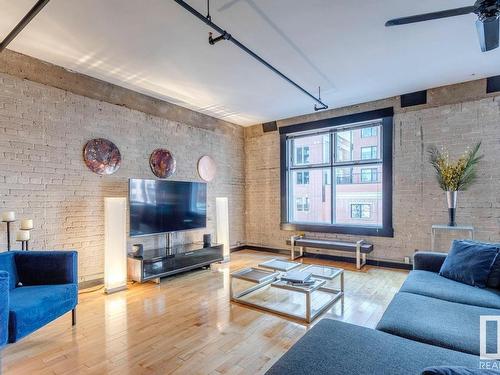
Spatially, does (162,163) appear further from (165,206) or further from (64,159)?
(64,159)

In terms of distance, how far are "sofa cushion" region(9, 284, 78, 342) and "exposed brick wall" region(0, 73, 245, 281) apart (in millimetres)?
1199

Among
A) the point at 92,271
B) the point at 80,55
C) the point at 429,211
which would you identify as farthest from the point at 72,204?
the point at 429,211

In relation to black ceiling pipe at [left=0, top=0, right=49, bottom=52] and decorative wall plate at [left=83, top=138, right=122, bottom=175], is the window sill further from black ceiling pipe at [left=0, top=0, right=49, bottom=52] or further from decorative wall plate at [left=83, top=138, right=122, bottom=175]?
black ceiling pipe at [left=0, top=0, right=49, bottom=52]

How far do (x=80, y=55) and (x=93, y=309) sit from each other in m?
3.01

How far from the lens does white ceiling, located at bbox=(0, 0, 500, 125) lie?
257 cm

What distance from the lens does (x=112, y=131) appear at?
4211 mm

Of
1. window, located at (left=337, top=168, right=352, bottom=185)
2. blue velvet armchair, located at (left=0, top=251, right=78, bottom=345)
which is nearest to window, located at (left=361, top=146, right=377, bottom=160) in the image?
window, located at (left=337, top=168, right=352, bottom=185)

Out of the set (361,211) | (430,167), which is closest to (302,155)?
(361,211)

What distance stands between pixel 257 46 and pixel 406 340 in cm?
308

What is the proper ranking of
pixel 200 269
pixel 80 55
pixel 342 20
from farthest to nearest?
pixel 200 269 → pixel 80 55 → pixel 342 20

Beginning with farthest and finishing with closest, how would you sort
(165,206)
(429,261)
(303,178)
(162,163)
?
(303,178)
(162,163)
(165,206)
(429,261)

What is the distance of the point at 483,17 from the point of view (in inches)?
78.4

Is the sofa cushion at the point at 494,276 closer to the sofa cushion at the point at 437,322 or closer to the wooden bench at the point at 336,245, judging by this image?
the sofa cushion at the point at 437,322

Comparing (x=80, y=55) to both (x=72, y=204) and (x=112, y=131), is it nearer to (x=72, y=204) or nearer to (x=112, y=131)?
(x=112, y=131)
